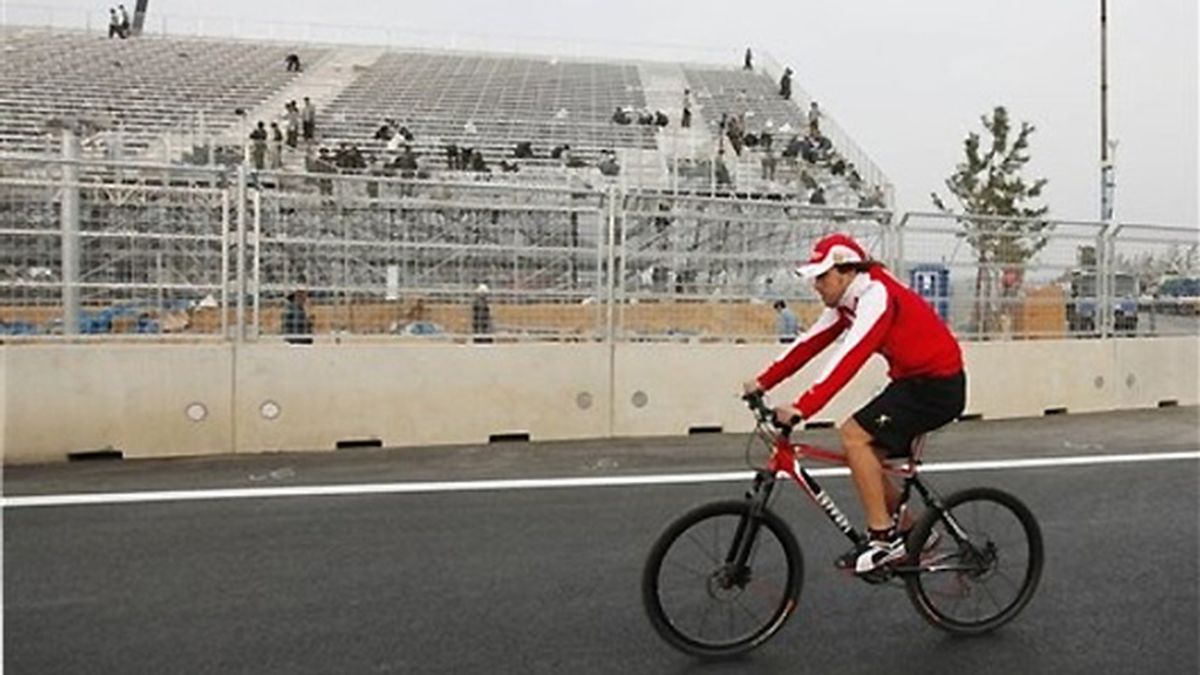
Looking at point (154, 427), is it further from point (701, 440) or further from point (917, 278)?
point (917, 278)

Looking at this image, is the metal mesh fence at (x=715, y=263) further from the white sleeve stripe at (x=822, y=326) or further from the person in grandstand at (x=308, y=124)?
the person in grandstand at (x=308, y=124)

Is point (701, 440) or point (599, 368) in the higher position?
point (599, 368)

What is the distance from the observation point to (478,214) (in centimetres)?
1007

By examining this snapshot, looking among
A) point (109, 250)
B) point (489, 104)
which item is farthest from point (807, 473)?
Result: point (489, 104)

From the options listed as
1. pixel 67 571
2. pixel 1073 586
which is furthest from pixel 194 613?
pixel 1073 586

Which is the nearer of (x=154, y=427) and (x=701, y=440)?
(x=154, y=427)

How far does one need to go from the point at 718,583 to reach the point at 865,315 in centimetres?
126

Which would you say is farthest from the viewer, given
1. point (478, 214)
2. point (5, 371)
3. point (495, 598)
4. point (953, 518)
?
point (478, 214)

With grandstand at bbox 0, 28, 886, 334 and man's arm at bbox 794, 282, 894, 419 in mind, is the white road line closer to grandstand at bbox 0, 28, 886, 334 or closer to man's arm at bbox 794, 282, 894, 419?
grandstand at bbox 0, 28, 886, 334

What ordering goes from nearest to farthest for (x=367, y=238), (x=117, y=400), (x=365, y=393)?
(x=117, y=400), (x=365, y=393), (x=367, y=238)

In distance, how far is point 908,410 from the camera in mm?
4703

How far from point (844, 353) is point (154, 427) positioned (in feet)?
20.6

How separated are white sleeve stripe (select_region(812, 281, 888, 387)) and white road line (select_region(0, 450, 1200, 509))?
8.77 feet

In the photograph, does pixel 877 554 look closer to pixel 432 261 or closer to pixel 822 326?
pixel 822 326
